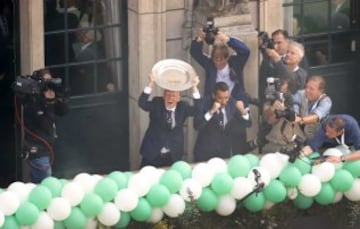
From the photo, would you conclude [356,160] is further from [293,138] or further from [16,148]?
[16,148]

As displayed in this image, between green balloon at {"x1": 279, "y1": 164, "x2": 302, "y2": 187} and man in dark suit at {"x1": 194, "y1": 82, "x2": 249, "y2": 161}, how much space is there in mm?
1400

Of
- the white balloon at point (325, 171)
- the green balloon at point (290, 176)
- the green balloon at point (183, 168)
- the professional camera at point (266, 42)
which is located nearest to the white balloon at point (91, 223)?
the green balloon at point (183, 168)

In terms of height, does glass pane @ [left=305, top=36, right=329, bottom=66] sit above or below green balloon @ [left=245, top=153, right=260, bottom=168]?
above

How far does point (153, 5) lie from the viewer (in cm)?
2420

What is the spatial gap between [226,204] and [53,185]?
1.92m

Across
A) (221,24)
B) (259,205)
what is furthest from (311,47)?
(259,205)

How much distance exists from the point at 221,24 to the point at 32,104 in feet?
8.44

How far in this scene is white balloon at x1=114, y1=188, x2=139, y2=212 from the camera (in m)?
21.6

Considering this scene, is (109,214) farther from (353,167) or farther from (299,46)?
(299,46)

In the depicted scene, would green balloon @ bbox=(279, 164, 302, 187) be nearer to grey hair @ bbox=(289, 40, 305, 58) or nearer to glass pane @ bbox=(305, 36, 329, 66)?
grey hair @ bbox=(289, 40, 305, 58)

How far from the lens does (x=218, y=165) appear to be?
22312mm

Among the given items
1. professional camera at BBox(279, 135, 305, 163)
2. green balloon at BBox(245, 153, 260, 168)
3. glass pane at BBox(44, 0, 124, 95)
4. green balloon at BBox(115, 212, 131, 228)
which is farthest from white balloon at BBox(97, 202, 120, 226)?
glass pane at BBox(44, 0, 124, 95)

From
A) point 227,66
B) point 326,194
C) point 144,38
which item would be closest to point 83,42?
point 144,38

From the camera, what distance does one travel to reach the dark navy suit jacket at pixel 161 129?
23.3 m
